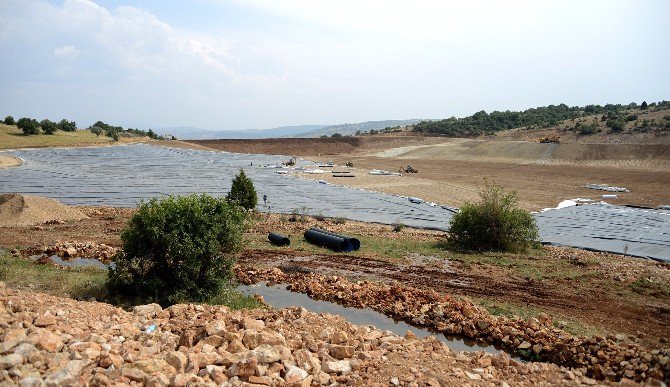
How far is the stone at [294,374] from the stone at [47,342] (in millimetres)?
3037

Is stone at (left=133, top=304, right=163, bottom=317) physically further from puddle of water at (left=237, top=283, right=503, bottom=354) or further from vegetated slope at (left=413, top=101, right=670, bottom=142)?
vegetated slope at (left=413, top=101, right=670, bottom=142)

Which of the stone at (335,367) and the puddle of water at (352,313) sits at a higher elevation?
the stone at (335,367)

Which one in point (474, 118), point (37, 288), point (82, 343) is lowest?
point (37, 288)

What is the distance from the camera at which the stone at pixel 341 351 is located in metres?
7.47

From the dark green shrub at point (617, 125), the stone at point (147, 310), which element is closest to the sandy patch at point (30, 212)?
the stone at point (147, 310)

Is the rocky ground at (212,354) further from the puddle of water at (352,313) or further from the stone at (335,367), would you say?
the puddle of water at (352,313)

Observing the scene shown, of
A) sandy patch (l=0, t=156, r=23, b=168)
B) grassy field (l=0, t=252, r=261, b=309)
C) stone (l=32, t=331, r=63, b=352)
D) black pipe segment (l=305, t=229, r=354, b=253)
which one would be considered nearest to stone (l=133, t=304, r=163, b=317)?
grassy field (l=0, t=252, r=261, b=309)

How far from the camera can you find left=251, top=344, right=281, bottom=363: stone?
6564 millimetres

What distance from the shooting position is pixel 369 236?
67.9 ft

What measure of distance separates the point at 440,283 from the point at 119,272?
869 cm

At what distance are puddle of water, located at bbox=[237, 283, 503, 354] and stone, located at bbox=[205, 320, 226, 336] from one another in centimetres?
422

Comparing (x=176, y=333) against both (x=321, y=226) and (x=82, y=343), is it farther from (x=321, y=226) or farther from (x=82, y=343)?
(x=321, y=226)

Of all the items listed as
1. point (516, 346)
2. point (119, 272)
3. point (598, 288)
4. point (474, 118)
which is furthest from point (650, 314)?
point (474, 118)

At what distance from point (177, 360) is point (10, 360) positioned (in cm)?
191
